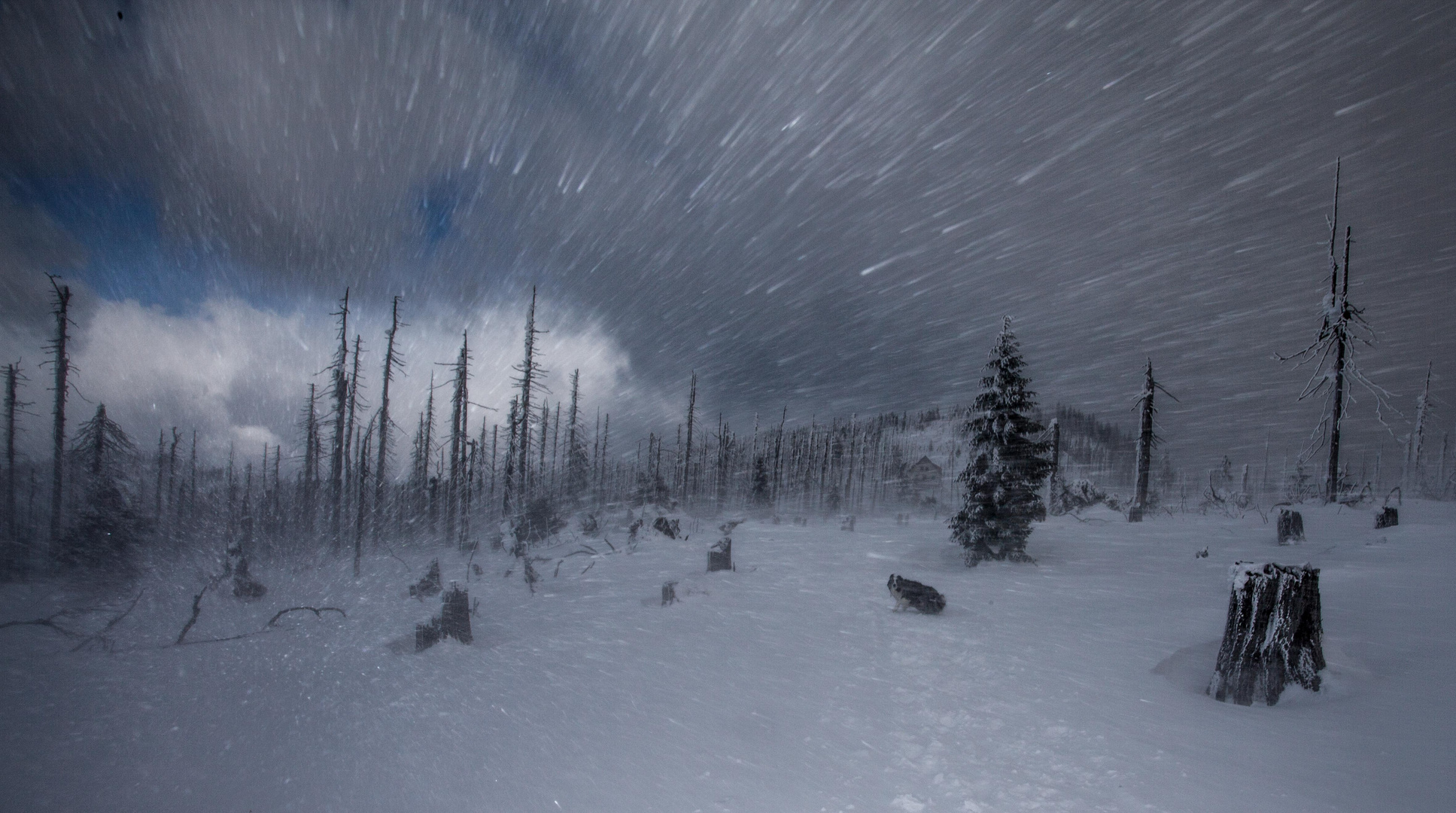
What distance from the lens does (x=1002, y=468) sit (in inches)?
512

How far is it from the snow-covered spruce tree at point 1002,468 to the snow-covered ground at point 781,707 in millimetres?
4041

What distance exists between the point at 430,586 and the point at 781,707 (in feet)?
34.6

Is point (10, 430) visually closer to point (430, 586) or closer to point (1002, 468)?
point (430, 586)

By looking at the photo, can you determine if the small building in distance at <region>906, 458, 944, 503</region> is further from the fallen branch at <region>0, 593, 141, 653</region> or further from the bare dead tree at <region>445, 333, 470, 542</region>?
the fallen branch at <region>0, 593, 141, 653</region>

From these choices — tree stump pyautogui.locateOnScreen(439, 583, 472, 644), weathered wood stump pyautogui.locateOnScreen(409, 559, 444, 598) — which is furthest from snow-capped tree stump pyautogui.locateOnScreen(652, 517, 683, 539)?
tree stump pyautogui.locateOnScreen(439, 583, 472, 644)

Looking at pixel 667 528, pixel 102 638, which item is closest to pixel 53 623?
pixel 102 638

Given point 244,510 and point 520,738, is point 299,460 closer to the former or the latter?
point 244,510

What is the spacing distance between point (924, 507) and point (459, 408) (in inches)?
1387

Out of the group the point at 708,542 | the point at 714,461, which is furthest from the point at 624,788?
the point at 714,461

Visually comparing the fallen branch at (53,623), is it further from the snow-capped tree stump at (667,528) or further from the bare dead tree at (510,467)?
the bare dead tree at (510,467)

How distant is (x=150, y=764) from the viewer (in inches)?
123

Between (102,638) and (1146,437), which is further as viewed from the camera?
(1146,437)

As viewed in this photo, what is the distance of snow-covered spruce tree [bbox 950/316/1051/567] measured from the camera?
12.5 m

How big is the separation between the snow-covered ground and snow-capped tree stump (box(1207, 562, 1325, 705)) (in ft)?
0.65
